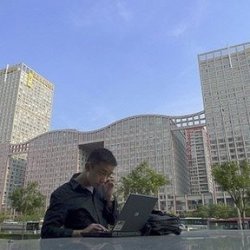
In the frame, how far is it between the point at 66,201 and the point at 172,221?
111 centimetres

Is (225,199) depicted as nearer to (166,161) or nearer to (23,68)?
(166,161)

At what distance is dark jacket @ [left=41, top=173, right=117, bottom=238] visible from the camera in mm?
2721

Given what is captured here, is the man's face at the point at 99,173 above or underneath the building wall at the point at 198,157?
underneath

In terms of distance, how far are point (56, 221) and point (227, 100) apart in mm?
84998

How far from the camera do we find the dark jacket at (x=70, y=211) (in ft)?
8.93

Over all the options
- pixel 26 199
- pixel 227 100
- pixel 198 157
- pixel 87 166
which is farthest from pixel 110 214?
pixel 198 157

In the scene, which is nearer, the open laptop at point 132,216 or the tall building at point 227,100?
the open laptop at point 132,216

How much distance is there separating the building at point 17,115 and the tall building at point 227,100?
6375 cm

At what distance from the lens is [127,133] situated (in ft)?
289

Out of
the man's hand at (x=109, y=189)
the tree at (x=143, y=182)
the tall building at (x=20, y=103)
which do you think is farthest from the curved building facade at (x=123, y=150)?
the man's hand at (x=109, y=189)

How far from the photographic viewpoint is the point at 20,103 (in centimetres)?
10988

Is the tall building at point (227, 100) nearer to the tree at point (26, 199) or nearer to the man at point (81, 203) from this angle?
the tree at point (26, 199)

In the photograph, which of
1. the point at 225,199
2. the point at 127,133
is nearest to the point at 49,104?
the point at 127,133

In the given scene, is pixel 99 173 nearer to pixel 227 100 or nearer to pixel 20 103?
pixel 227 100
